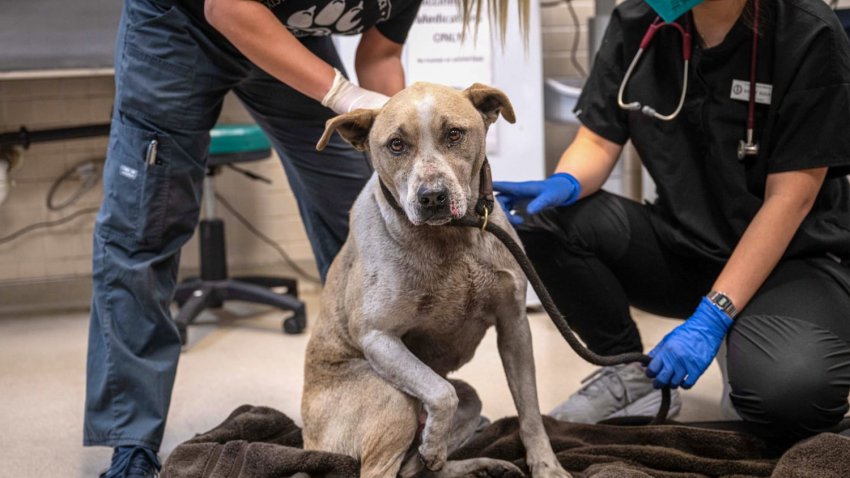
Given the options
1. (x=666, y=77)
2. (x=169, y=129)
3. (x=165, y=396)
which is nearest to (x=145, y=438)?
(x=165, y=396)

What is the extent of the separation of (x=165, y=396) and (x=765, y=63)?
137 centimetres

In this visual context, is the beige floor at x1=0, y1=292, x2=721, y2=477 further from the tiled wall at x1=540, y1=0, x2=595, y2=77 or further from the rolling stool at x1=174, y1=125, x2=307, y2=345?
the tiled wall at x1=540, y1=0, x2=595, y2=77

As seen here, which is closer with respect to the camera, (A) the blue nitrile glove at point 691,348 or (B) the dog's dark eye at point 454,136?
(B) the dog's dark eye at point 454,136

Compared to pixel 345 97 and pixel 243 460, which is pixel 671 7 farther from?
pixel 243 460

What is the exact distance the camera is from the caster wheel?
3.17 meters

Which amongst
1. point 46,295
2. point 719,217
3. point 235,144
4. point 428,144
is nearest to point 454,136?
point 428,144

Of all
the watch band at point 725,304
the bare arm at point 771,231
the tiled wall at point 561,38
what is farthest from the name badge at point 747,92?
the tiled wall at point 561,38

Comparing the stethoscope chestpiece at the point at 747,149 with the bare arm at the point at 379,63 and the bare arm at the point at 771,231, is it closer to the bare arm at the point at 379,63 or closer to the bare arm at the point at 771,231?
the bare arm at the point at 771,231

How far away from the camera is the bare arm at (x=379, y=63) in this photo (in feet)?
6.89

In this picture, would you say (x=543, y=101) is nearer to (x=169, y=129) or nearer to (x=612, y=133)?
(x=612, y=133)

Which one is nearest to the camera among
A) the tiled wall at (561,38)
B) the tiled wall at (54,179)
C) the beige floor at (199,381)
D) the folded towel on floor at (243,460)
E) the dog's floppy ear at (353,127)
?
the dog's floppy ear at (353,127)

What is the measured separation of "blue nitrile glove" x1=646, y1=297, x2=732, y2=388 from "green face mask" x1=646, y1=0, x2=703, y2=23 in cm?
55

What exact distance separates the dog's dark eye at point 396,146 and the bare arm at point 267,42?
9.9 inches

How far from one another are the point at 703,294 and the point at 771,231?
26 centimetres
